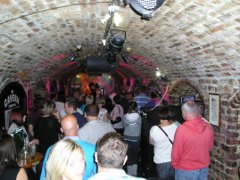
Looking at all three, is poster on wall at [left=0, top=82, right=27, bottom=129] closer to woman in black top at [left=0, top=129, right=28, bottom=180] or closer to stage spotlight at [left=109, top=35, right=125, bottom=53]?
stage spotlight at [left=109, top=35, right=125, bottom=53]

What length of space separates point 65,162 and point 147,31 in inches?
119

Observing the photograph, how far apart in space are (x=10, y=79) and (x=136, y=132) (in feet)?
11.0

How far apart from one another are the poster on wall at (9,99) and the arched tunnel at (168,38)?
0.54 ft

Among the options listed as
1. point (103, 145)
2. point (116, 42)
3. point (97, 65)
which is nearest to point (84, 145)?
point (103, 145)

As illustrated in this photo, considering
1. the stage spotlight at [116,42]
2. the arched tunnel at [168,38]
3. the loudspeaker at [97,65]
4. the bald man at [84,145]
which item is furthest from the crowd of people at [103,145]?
the loudspeaker at [97,65]

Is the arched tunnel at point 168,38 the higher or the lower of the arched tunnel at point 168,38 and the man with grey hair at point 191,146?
the higher

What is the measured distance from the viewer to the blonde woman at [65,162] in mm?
2047

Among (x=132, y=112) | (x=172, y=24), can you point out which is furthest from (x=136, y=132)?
(x=172, y=24)

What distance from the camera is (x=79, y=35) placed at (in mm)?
5414

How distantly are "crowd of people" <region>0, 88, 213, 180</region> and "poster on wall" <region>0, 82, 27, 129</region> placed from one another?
3.91 ft

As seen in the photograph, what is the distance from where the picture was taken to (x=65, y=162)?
207 centimetres

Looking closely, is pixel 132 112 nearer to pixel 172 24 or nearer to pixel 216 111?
pixel 216 111

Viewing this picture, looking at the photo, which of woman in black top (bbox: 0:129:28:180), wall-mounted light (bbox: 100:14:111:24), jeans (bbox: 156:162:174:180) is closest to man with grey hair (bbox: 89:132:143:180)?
woman in black top (bbox: 0:129:28:180)

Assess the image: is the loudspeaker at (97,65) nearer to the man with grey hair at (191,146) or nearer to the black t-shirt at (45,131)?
the black t-shirt at (45,131)
